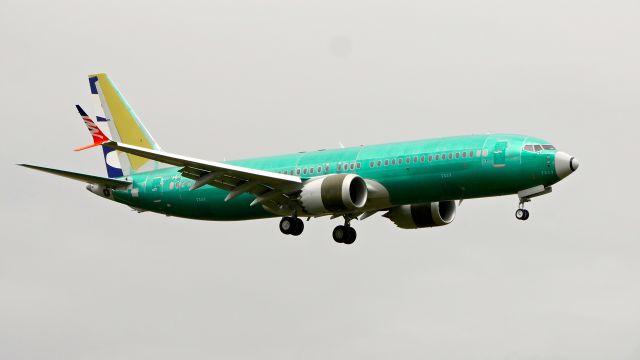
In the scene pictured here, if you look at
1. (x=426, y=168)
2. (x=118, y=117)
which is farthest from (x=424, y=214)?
(x=118, y=117)

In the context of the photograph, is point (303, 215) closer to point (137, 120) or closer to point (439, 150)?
point (439, 150)

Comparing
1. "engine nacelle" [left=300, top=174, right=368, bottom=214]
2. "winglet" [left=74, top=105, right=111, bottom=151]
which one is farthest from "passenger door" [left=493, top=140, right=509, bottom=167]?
"winglet" [left=74, top=105, right=111, bottom=151]

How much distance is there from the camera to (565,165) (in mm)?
59906

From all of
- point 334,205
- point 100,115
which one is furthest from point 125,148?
point 100,115

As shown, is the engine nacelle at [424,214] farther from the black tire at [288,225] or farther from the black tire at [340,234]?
the black tire at [288,225]

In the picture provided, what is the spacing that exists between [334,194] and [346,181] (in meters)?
0.81

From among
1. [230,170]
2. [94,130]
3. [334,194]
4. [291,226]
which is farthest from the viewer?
[94,130]

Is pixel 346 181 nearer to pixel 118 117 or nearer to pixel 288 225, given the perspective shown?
pixel 288 225

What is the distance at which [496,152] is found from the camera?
6072cm

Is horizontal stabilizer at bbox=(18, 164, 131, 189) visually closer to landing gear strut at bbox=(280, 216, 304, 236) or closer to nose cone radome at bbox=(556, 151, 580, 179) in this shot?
landing gear strut at bbox=(280, 216, 304, 236)

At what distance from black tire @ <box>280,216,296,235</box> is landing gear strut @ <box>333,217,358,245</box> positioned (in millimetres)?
2920

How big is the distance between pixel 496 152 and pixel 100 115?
25554 millimetres

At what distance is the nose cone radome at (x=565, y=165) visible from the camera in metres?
59.9

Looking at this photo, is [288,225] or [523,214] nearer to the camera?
[523,214]
